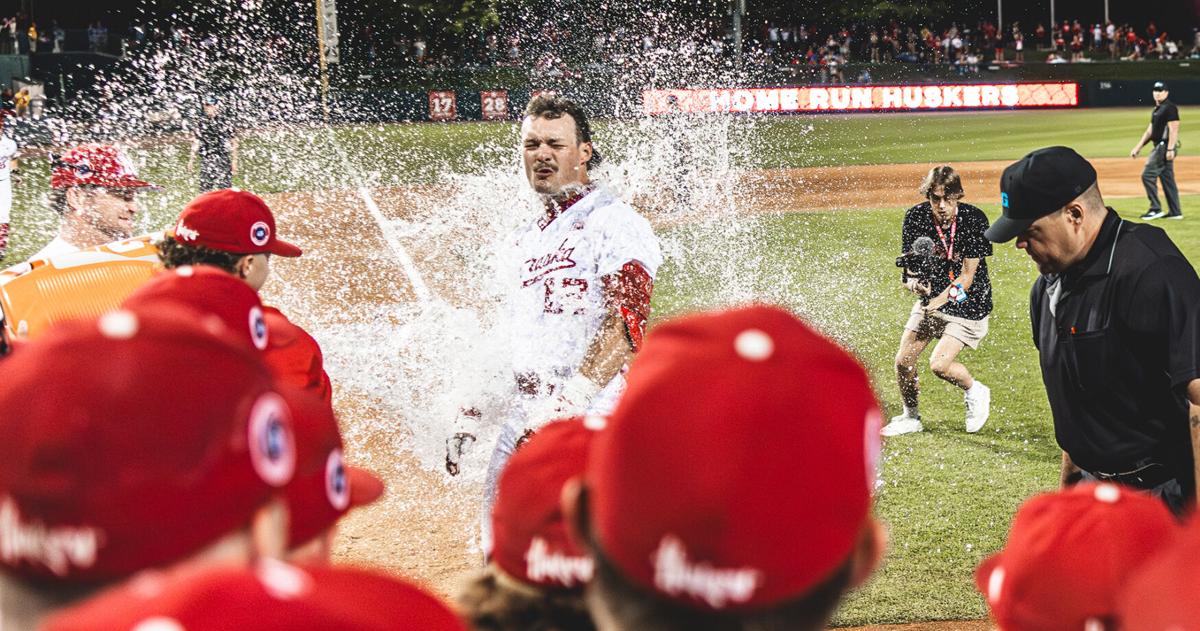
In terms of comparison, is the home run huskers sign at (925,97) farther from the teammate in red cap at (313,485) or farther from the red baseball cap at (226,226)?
the teammate in red cap at (313,485)

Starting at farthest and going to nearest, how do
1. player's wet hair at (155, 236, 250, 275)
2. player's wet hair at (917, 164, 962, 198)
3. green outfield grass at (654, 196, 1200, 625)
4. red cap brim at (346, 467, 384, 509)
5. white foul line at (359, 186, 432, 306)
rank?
white foul line at (359, 186, 432, 306) → player's wet hair at (917, 164, 962, 198) → green outfield grass at (654, 196, 1200, 625) → player's wet hair at (155, 236, 250, 275) → red cap brim at (346, 467, 384, 509)

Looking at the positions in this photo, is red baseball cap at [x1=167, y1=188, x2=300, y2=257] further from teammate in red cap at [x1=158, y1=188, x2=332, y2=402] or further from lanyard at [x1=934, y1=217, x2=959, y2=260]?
lanyard at [x1=934, y1=217, x2=959, y2=260]

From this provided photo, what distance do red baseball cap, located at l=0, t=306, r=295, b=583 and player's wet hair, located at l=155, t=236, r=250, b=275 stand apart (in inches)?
107

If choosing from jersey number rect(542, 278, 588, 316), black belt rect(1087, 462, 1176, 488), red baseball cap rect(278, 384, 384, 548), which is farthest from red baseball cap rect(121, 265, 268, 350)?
black belt rect(1087, 462, 1176, 488)

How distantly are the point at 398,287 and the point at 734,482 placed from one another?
13002mm

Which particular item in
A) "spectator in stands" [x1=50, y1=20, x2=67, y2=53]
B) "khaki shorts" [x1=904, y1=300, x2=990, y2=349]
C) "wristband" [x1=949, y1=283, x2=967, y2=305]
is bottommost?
"khaki shorts" [x1=904, y1=300, x2=990, y2=349]

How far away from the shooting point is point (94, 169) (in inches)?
231

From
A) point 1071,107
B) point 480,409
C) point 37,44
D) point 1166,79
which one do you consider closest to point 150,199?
point 480,409

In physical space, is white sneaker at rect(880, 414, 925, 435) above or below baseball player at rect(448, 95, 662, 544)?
below

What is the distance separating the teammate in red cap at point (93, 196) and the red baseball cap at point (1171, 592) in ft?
16.4

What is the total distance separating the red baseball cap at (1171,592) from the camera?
1436 mm

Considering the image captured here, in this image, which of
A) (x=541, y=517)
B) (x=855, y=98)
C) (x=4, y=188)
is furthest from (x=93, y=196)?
(x=855, y=98)

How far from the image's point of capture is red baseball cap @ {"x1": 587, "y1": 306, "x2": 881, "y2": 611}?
138 cm

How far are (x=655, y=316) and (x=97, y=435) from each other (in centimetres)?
1108
